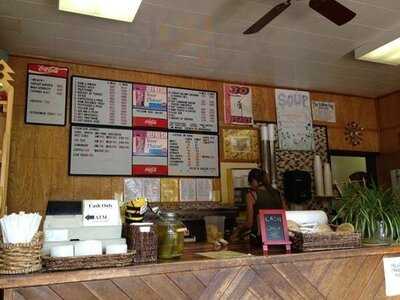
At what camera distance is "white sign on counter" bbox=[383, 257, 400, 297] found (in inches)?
77.1

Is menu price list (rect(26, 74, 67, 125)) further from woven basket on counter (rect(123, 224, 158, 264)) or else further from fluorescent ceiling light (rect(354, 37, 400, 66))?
fluorescent ceiling light (rect(354, 37, 400, 66))

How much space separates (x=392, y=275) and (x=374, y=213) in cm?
33

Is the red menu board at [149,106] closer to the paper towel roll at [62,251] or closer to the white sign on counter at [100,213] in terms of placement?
the white sign on counter at [100,213]

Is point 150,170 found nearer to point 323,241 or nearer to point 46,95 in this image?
point 46,95

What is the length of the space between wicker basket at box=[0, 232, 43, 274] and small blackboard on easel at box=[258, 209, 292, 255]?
1.07 m

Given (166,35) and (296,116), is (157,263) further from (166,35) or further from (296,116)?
(296,116)

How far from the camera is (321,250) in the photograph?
1.85 metres

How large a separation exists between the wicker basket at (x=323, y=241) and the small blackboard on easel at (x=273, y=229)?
42mm

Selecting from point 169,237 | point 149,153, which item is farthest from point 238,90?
point 169,237

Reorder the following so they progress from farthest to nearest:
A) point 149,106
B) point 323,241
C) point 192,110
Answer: point 192,110
point 149,106
point 323,241

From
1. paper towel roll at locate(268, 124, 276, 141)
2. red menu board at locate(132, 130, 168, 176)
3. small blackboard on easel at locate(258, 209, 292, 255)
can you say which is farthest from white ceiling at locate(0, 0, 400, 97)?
small blackboard on easel at locate(258, 209, 292, 255)

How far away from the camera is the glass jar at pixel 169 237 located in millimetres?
1730

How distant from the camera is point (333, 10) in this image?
2564 mm

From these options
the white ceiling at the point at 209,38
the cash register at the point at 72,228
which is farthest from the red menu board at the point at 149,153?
the cash register at the point at 72,228
